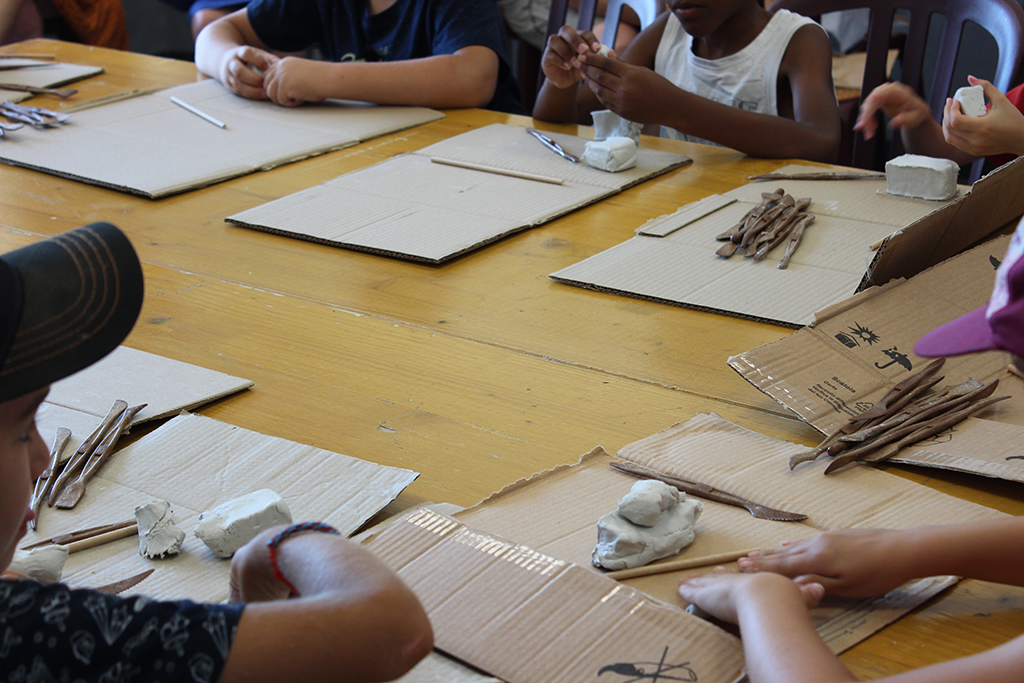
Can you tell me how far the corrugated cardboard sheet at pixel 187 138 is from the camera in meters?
1.60

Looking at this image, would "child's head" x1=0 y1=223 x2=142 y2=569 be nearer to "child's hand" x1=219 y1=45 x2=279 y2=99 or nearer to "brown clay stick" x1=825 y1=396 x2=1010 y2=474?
"brown clay stick" x1=825 y1=396 x2=1010 y2=474

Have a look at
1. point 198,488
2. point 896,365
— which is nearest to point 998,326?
point 896,365

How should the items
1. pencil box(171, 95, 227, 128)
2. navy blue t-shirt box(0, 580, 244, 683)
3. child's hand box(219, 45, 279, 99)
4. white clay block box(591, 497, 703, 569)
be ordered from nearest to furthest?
1. navy blue t-shirt box(0, 580, 244, 683)
2. white clay block box(591, 497, 703, 569)
3. pencil box(171, 95, 227, 128)
4. child's hand box(219, 45, 279, 99)

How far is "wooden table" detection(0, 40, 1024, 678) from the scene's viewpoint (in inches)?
31.8

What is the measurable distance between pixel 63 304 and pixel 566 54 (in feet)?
4.70

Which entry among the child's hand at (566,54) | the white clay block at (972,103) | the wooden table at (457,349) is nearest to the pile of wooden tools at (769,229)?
the wooden table at (457,349)

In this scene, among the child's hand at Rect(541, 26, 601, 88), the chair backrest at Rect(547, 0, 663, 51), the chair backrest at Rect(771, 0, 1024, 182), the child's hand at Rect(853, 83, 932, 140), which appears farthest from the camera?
the chair backrest at Rect(547, 0, 663, 51)

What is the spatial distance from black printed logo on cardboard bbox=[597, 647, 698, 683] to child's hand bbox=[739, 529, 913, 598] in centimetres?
11

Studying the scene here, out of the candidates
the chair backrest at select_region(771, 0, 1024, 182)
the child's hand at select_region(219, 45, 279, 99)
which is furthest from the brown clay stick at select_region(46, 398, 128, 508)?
the chair backrest at select_region(771, 0, 1024, 182)

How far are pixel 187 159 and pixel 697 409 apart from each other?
1152 millimetres

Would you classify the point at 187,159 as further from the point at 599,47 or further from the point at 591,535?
the point at 591,535

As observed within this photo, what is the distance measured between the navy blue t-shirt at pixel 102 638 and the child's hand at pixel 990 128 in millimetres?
1231

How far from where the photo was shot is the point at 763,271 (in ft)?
3.94

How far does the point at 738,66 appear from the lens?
1921 mm
